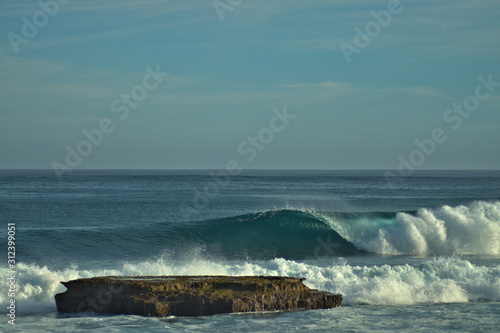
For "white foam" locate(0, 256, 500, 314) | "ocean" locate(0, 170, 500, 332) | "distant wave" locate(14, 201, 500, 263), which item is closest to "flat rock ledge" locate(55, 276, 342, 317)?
"ocean" locate(0, 170, 500, 332)

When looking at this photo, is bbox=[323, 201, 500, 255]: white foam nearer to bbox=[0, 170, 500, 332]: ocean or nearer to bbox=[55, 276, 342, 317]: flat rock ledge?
bbox=[0, 170, 500, 332]: ocean

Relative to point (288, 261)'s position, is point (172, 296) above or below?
below

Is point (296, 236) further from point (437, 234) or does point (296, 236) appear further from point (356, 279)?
point (356, 279)

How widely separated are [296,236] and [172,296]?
Result: 13998 mm

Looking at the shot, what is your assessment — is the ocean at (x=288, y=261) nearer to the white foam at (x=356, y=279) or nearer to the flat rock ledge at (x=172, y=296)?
the white foam at (x=356, y=279)

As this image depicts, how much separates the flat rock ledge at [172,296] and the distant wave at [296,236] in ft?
29.5

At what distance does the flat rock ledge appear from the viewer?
1098 centimetres

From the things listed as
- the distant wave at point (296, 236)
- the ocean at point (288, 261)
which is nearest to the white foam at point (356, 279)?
the ocean at point (288, 261)

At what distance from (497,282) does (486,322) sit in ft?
10.6

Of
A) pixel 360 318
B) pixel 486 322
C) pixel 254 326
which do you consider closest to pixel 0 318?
pixel 254 326

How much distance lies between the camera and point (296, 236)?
80.8ft

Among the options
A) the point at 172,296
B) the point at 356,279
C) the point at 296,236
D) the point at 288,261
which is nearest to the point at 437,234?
the point at 296,236

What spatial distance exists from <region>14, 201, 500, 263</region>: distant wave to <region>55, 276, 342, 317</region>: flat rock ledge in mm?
8992

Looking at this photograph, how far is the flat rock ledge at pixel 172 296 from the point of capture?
1098 cm
